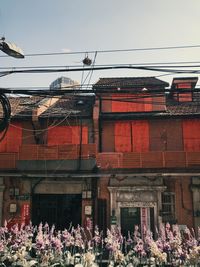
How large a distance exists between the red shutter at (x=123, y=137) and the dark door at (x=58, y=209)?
400 cm

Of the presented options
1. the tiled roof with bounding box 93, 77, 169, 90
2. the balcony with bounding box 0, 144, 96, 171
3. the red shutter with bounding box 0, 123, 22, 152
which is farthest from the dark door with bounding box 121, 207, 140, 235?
the tiled roof with bounding box 93, 77, 169, 90

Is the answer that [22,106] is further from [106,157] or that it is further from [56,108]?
[106,157]

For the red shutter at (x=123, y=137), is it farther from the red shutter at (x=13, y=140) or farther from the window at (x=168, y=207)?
the red shutter at (x=13, y=140)

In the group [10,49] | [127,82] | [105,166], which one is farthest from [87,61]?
[127,82]

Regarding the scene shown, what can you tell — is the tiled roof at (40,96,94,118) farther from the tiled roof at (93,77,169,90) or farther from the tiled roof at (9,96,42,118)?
the tiled roof at (93,77,169,90)

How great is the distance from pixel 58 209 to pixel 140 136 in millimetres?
6850

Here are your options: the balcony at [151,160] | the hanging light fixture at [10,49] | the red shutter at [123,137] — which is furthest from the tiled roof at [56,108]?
the hanging light fixture at [10,49]

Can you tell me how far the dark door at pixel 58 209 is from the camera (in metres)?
20.7

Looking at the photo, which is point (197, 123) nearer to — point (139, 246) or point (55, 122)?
point (55, 122)

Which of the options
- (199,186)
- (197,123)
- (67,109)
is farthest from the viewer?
(67,109)

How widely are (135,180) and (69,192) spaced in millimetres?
3973

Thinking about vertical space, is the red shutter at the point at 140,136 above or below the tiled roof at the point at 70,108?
below

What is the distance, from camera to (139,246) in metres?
9.08

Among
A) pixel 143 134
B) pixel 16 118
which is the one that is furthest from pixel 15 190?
pixel 143 134
